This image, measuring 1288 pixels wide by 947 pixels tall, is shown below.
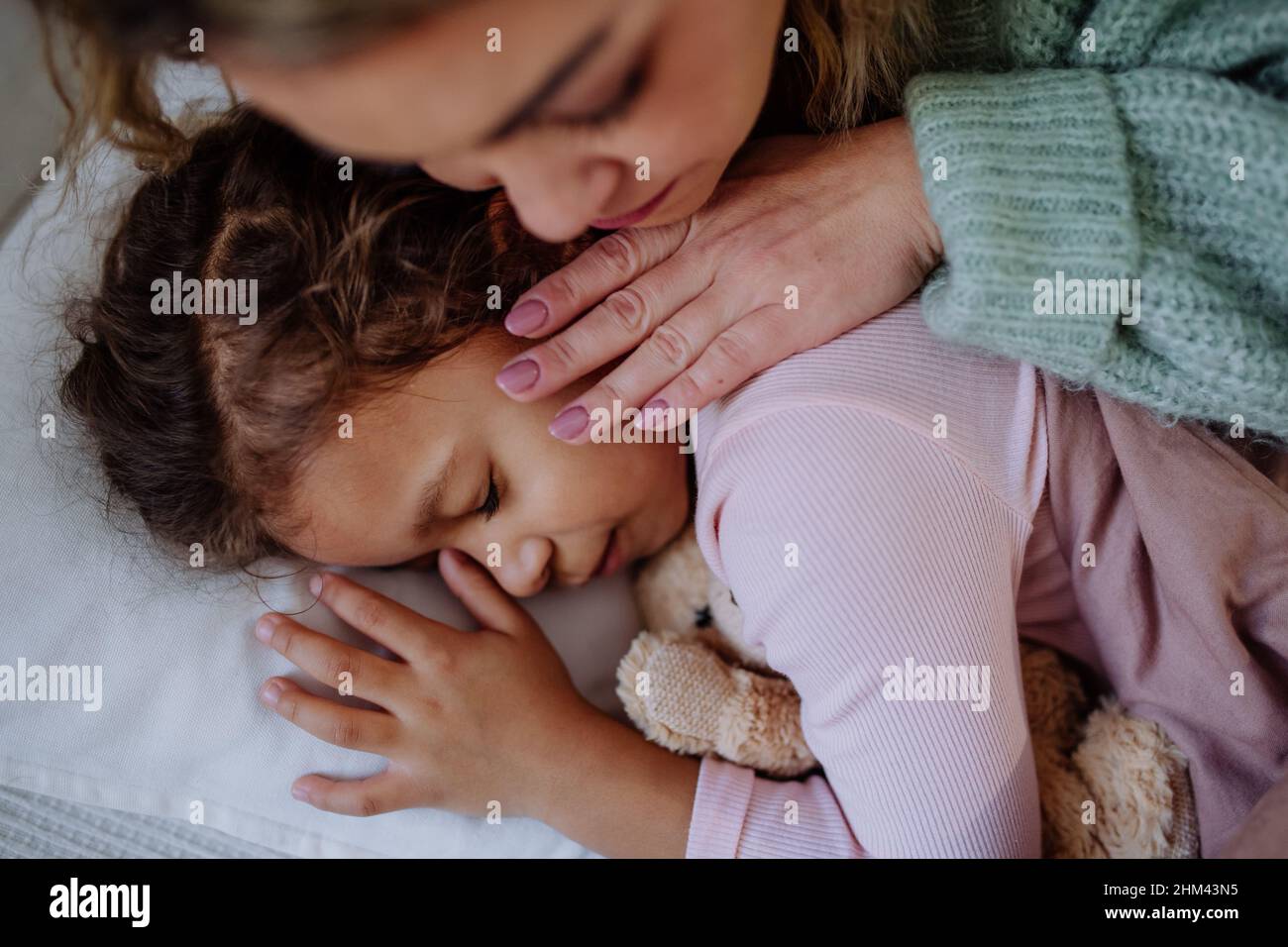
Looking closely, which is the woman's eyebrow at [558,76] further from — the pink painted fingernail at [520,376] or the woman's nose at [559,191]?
the pink painted fingernail at [520,376]

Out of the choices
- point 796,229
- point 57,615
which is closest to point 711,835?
point 796,229

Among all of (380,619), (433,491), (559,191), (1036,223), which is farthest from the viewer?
(380,619)

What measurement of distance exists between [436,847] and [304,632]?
25 centimetres

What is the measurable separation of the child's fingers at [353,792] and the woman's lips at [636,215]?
55 centimetres

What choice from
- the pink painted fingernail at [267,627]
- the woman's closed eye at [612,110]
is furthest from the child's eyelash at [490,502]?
the woman's closed eye at [612,110]

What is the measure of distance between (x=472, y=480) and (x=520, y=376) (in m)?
0.11

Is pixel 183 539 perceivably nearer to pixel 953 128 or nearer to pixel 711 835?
pixel 711 835

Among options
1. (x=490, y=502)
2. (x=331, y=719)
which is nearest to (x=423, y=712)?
(x=331, y=719)

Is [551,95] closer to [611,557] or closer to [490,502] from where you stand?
[490,502]

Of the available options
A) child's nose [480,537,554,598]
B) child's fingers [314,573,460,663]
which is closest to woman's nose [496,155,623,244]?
child's nose [480,537,554,598]

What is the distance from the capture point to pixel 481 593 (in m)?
1.00

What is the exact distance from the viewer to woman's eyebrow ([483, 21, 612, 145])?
57 centimetres

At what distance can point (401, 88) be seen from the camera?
0.54 meters

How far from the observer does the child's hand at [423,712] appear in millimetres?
926
